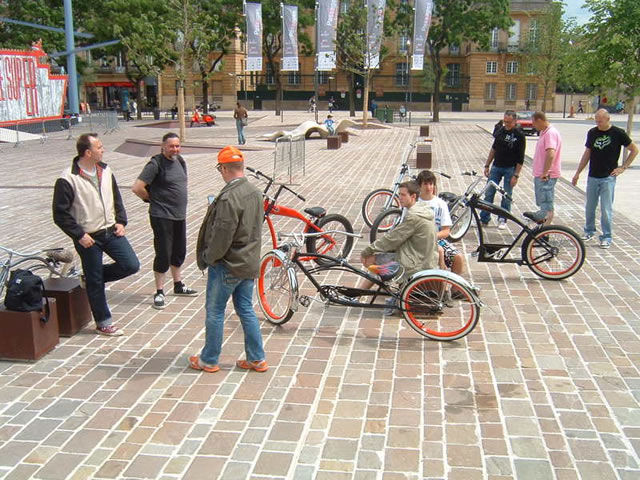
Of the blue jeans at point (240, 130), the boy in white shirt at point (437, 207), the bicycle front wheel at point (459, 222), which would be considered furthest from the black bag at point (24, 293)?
the blue jeans at point (240, 130)

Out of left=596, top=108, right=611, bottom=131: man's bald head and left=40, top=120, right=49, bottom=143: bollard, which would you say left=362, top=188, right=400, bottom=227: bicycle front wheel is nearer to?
left=596, top=108, right=611, bottom=131: man's bald head

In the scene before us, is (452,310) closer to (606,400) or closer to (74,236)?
(606,400)

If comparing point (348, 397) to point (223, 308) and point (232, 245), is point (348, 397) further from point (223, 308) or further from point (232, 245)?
point (232, 245)

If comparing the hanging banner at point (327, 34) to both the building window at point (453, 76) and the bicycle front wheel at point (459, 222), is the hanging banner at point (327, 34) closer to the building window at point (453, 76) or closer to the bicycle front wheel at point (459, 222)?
the bicycle front wheel at point (459, 222)

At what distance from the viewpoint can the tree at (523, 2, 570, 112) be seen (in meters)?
57.2

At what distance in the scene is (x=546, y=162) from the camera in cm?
892

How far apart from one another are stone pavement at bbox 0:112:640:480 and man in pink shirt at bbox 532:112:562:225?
6.09 ft

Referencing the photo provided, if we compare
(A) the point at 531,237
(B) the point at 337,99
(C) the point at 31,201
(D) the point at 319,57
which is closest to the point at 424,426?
(A) the point at 531,237

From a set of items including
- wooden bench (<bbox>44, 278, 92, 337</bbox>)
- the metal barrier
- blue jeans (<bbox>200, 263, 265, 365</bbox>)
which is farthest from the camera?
the metal barrier

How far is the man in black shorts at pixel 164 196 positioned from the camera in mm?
6410

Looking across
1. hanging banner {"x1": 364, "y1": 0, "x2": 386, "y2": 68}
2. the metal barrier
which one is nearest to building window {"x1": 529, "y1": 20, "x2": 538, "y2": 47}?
hanging banner {"x1": 364, "y1": 0, "x2": 386, "y2": 68}

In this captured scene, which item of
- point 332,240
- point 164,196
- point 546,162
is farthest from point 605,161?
point 164,196

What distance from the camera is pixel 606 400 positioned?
15.2ft

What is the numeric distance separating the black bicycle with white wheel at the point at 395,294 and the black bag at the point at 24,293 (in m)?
1.85
